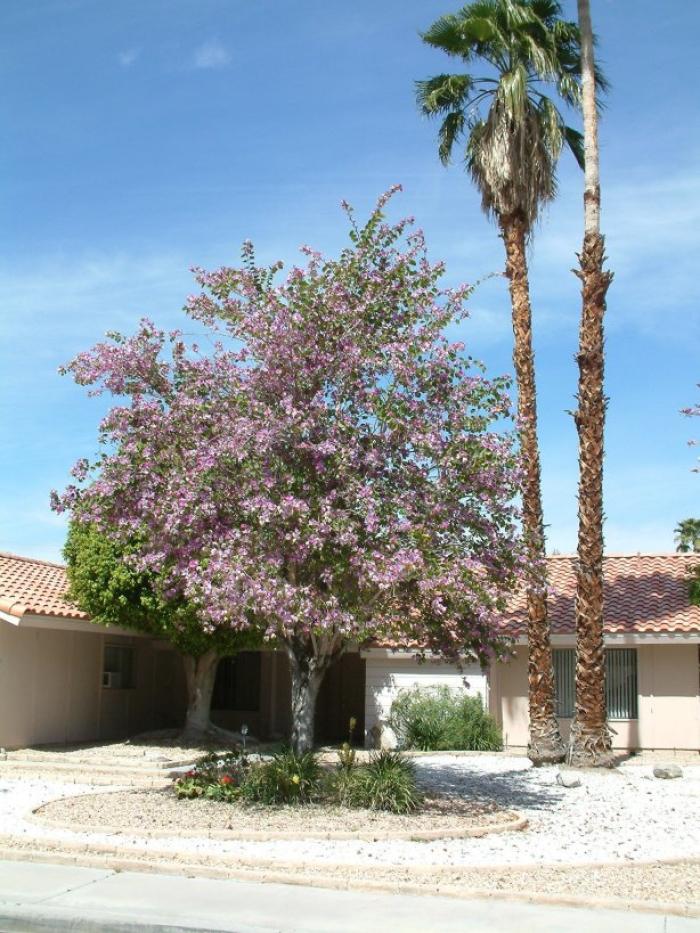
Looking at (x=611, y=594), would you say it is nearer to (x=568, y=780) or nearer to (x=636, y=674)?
(x=636, y=674)

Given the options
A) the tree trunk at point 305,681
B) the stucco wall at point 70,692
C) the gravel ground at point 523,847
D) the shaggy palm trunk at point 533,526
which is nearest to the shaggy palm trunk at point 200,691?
the stucco wall at point 70,692

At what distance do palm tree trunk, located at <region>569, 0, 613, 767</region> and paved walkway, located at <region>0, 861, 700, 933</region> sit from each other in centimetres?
1085

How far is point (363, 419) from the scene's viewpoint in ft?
45.3

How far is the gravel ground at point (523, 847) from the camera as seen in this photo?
388 inches

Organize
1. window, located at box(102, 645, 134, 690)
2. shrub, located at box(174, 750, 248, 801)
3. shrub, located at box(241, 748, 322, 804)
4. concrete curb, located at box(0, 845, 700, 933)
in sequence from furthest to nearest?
1. window, located at box(102, 645, 134, 690)
2. shrub, located at box(174, 750, 248, 801)
3. shrub, located at box(241, 748, 322, 804)
4. concrete curb, located at box(0, 845, 700, 933)

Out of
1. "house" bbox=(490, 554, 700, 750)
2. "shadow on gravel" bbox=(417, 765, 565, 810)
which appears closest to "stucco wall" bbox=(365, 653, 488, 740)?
"house" bbox=(490, 554, 700, 750)

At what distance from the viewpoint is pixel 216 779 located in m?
14.4

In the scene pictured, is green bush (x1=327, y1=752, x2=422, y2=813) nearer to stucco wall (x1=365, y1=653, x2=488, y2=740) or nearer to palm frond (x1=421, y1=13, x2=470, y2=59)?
stucco wall (x1=365, y1=653, x2=488, y2=740)

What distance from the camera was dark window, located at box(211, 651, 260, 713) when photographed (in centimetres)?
2716

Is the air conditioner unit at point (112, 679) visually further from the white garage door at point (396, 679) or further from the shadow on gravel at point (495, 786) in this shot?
the shadow on gravel at point (495, 786)

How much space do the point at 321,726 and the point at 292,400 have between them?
1658 centimetres

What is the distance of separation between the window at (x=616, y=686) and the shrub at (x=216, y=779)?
10198 millimetres

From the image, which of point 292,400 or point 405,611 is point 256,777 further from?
point 292,400

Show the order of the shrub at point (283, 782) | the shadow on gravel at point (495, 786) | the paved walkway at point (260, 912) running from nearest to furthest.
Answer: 1. the paved walkway at point (260, 912)
2. the shrub at point (283, 782)
3. the shadow on gravel at point (495, 786)
